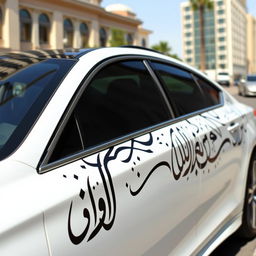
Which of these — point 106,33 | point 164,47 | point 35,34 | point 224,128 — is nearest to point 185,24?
point 164,47

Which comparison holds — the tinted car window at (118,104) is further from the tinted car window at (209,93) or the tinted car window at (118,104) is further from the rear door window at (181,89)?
the tinted car window at (209,93)

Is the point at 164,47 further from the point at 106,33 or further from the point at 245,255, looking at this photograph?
the point at 245,255

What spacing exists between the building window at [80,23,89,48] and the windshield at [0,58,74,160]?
4809 cm

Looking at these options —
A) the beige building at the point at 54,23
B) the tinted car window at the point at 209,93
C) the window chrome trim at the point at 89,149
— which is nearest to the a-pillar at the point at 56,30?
the beige building at the point at 54,23

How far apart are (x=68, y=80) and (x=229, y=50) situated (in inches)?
4585

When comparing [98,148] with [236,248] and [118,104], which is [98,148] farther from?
[236,248]

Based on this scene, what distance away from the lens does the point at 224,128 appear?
2.84 meters

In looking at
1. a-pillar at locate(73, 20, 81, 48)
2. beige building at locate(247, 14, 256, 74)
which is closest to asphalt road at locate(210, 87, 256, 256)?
a-pillar at locate(73, 20, 81, 48)

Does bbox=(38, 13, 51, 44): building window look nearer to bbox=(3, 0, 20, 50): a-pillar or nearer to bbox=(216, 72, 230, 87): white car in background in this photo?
bbox=(3, 0, 20, 50): a-pillar

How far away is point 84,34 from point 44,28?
7219 mm

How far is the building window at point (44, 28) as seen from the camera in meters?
43.0

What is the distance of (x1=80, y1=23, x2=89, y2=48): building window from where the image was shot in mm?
49144

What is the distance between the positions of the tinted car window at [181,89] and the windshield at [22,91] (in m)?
0.80

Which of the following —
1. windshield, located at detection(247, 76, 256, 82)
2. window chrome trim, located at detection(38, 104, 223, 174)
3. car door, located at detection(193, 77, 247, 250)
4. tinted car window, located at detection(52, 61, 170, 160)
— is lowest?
car door, located at detection(193, 77, 247, 250)
